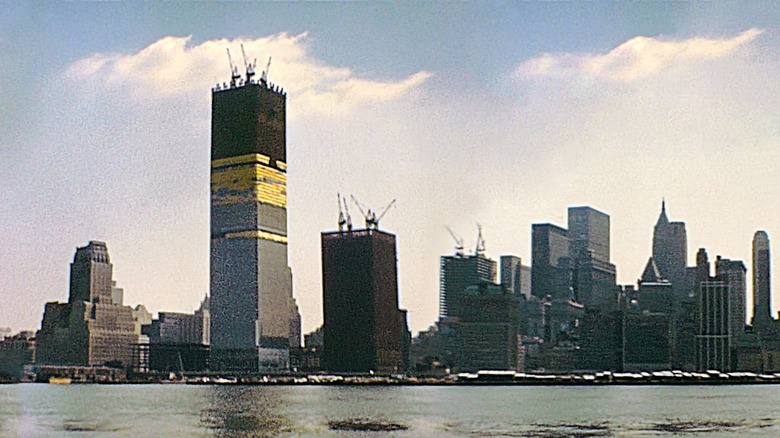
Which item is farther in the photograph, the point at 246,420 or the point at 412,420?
the point at 412,420

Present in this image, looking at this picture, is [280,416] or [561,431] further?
[280,416]

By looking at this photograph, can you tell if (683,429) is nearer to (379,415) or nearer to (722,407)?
(379,415)

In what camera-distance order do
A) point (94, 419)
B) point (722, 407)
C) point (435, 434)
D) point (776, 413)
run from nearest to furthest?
point (435, 434)
point (94, 419)
point (776, 413)
point (722, 407)

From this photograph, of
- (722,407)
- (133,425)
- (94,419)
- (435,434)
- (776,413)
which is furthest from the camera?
(722,407)

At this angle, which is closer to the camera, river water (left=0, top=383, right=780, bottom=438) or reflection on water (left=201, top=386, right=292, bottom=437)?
river water (left=0, top=383, right=780, bottom=438)

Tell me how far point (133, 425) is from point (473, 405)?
70.2 metres

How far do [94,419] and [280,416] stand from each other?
24.1 m

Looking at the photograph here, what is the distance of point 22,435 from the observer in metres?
128

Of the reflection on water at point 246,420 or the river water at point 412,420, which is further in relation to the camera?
the reflection on water at point 246,420

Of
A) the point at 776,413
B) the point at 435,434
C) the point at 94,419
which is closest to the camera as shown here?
the point at 435,434

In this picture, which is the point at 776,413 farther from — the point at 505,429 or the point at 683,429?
the point at 505,429

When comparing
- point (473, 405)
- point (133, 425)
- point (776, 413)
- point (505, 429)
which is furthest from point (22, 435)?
point (776, 413)

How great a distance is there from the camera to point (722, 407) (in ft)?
624

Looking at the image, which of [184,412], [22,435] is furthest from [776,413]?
Result: [22,435]
